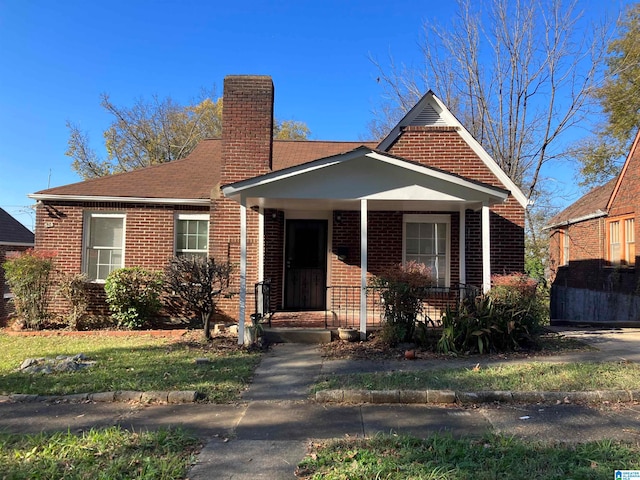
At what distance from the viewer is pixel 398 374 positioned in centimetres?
586

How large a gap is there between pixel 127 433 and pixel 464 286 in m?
6.76

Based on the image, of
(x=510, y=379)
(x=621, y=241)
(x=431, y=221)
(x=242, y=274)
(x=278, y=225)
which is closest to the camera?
(x=510, y=379)

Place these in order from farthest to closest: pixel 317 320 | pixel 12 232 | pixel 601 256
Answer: pixel 12 232 < pixel 601 256 < pixel 317 320

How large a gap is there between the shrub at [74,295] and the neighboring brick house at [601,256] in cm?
1200

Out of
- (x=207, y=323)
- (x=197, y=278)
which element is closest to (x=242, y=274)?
(x=197, y=278)

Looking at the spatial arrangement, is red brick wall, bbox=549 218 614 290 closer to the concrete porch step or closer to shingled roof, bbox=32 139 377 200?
shingled roof, bbox=32 139 377 200

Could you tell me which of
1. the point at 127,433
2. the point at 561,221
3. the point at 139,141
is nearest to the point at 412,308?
the point at 127,433

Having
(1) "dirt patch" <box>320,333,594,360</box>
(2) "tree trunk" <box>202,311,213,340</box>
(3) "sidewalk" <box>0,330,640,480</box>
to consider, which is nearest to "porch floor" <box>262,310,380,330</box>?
(1) "dirt patch" <box>320,333,594,360</box>

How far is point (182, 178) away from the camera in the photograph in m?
11.7

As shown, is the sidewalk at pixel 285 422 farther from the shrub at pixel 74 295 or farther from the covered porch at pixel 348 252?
the shrub at pixel 74 295

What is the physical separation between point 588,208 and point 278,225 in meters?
14.1

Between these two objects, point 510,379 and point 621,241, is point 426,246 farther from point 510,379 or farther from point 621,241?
point 621,241

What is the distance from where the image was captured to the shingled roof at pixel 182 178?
10.7 metres

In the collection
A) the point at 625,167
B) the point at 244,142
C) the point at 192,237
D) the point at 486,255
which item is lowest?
the point at 486,255
